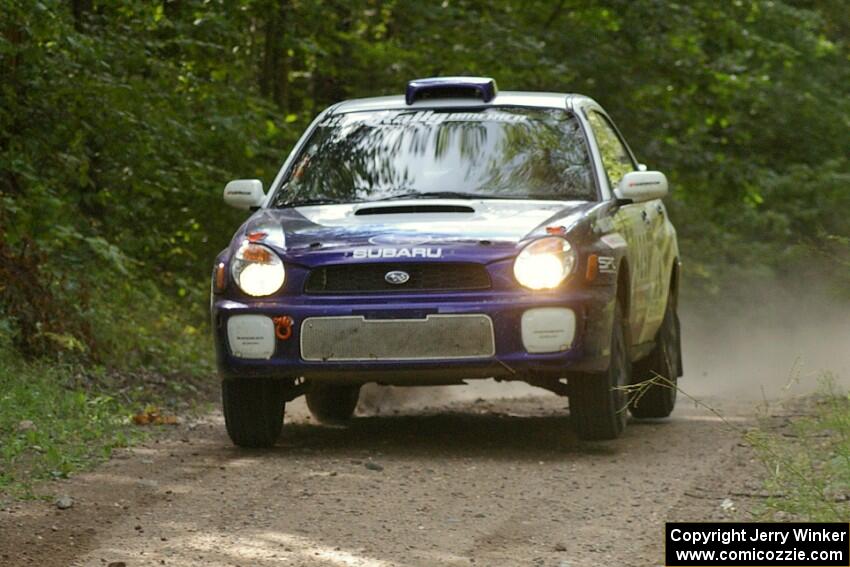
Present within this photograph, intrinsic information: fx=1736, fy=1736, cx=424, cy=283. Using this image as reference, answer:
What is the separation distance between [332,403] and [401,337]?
8.18ft

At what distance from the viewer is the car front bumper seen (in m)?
8.06

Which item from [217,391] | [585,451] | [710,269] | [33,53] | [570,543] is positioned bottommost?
[710,269]

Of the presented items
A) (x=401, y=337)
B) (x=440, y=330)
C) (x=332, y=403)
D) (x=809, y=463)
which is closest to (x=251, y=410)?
(x=401, y=337)

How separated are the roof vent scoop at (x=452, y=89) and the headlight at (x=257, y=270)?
1787 mm

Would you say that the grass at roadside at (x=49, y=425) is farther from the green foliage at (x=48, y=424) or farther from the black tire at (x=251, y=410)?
the black tire at (x=251, y=410)

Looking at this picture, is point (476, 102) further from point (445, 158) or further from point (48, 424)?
point (48, 424)

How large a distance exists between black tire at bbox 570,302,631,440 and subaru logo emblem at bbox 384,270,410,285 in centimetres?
101


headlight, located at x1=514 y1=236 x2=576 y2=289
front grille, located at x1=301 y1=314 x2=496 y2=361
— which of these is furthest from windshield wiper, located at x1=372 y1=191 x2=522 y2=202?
front grille, located at x1=301 y1=314 x2=496 y2=361

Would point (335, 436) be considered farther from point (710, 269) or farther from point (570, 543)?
point (710, 269)

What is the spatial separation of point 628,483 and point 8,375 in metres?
4.42

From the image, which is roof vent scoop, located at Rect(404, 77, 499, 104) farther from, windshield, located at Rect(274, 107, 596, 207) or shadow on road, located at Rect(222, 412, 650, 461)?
shadow on road, located at Rect(222, 412, 650, 461)

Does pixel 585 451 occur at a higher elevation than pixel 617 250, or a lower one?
lower

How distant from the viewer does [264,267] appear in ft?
27.2

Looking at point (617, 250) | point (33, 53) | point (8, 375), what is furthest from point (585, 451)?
point (33, 53)
